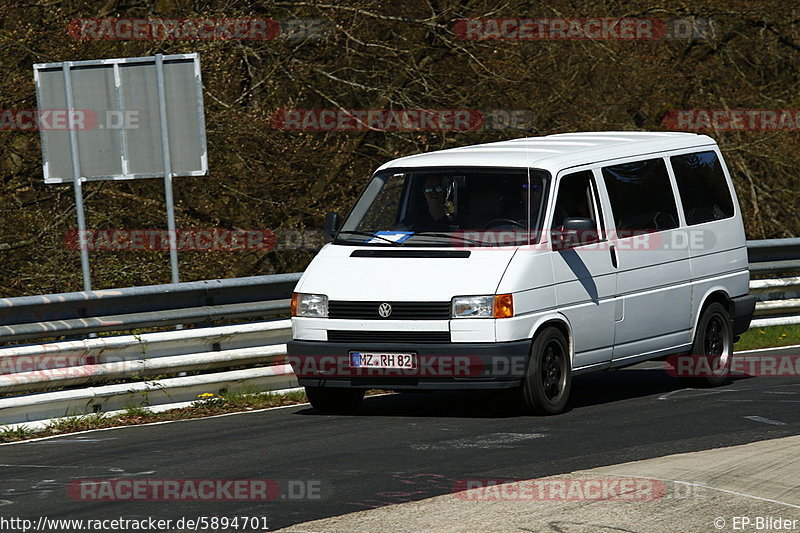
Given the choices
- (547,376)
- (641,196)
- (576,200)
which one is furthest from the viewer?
(641,196)

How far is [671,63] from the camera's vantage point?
22641 millimetres

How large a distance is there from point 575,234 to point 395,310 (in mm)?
1619

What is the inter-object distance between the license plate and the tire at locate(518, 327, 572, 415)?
843 millimetres

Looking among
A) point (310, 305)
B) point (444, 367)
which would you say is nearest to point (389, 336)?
point (444, 367)

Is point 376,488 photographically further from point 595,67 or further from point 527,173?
point 595,67

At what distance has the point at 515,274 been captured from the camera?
1024cm

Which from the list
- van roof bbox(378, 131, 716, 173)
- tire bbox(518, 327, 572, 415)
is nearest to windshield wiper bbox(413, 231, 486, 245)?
van roof bbox(378, 131, 716, 173)

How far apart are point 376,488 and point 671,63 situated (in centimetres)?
1612

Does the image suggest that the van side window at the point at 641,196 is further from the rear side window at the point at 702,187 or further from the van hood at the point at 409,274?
the van hood at the point at 409,274

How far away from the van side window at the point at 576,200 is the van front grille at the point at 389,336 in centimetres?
130

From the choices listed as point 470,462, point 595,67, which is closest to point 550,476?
point 470,462

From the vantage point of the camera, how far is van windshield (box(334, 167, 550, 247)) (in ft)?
35.1

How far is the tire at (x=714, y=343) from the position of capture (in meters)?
12.4

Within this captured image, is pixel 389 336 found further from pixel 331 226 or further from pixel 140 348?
pixel 140 348
